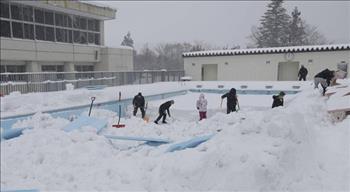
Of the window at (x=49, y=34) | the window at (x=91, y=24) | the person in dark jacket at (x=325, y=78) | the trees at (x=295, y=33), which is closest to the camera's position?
the person in dark jacket at (x=325, y=78)

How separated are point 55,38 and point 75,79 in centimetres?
420

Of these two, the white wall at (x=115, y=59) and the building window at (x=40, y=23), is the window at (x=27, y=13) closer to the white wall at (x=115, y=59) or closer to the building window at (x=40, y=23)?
the building window at (x=40, y=23)

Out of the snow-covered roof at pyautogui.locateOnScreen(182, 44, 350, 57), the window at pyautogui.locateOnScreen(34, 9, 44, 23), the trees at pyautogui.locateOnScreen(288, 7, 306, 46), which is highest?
the trees at pyautogui.locateOnScreen(288, 7, 306, 46)

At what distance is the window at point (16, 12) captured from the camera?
12898mm

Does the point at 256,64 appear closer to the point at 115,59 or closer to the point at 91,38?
the point at 115,59

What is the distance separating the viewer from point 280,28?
4109cm

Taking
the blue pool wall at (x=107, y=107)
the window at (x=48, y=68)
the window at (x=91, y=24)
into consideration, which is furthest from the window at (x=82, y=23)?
the blue pool wall at (x=107, y=107)

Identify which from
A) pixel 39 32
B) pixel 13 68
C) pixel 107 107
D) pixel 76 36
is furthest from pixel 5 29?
pixel 107 107

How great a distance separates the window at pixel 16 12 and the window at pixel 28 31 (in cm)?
65

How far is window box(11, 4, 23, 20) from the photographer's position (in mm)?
12898

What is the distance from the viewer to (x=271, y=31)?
4106cm

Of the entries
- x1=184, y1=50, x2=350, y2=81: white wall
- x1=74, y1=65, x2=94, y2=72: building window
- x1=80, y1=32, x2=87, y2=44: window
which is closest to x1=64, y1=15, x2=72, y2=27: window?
x1=80, y1=32, x2=87, y2=44: window

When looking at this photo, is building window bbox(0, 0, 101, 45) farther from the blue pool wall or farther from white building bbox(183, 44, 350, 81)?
white building bbox(183, 44, 350, 81)

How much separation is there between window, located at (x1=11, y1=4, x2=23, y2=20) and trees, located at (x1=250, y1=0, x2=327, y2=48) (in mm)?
34070
